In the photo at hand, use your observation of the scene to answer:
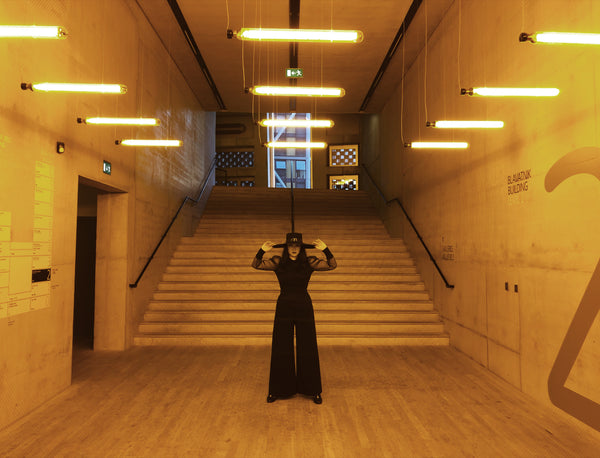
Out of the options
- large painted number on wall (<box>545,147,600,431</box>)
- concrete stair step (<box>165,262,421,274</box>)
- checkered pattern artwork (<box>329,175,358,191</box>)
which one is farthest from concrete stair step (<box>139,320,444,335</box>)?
checkered pattern artwork (<box>329,175,358,191</box>)

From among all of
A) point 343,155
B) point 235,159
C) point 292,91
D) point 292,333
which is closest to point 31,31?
point 292,91

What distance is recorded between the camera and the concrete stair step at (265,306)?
622cm

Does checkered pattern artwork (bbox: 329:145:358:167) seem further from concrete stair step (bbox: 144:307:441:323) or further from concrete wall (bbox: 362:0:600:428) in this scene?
concrete stair step (bbox: 144:307:441:323)

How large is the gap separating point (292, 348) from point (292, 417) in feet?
1.92

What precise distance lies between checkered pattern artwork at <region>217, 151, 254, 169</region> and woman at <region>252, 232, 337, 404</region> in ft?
41.3

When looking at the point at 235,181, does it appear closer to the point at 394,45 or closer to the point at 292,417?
the point at 394,45

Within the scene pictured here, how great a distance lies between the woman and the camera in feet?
11.8

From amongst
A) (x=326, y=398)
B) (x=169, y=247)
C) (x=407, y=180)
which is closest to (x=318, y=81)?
(x=407, y=180)

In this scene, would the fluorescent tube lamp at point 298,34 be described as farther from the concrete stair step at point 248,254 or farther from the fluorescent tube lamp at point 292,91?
Answer: the concrete stair step at point 248,254

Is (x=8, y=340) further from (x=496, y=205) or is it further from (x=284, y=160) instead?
(x=284, y=160)

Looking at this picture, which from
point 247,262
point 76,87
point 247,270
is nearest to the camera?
point 76,87

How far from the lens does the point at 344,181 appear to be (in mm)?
14891

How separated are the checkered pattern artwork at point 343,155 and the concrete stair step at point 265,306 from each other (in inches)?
367

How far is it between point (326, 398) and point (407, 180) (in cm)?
528
